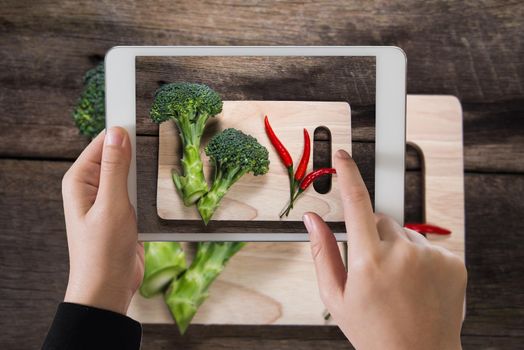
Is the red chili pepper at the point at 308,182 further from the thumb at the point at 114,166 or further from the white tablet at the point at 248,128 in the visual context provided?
the thumb at the point at 114,166

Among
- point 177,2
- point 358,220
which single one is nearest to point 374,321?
point 358,220

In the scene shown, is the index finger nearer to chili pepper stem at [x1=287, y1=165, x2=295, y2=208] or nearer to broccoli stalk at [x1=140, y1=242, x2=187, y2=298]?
chili pepper stem at [x1=287, y1=165, x2=295, y2=208]

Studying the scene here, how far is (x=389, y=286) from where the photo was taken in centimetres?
67

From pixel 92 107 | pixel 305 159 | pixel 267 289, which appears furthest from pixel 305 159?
pixel 92 107

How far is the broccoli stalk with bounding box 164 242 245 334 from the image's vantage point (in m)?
1.00

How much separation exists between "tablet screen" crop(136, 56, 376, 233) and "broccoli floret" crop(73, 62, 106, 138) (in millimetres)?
260

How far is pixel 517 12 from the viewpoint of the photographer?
3.80 ft

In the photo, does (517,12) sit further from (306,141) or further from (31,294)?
(31,294)

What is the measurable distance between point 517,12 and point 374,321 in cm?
83

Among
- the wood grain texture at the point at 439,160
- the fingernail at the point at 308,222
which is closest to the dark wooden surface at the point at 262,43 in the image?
the wood grain texture at the point at 439,160

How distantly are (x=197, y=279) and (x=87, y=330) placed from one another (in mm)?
278

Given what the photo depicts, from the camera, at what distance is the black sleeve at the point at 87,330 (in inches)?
29.4

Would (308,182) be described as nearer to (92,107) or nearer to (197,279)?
(197,279)

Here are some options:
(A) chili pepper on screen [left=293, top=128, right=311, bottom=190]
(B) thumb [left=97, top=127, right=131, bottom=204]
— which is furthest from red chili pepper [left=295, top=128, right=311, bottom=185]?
(B) thumb [left=97, top=127, right=131, bottom=204]
